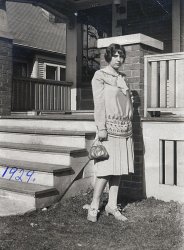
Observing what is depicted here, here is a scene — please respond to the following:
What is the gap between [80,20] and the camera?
976cm

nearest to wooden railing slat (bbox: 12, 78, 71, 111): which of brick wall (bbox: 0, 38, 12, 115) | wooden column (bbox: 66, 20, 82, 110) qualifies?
wooden column (bbox: 66, 20, 82, 110)

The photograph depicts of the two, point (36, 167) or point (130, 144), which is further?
point (36, 167)

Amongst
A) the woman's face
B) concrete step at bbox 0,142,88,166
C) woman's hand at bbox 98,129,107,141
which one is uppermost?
the woman's face

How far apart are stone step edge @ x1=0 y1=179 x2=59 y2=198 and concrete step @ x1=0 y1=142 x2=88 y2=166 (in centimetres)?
Result: 52

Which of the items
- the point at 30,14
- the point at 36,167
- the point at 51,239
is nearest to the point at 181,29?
the point at 36,167

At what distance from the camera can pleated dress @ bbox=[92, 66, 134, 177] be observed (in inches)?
153

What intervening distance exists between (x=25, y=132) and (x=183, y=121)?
245cm

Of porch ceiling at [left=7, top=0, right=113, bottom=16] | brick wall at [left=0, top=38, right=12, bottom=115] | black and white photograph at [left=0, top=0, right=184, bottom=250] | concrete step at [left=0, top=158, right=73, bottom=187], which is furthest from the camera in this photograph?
porch ceiling at [left=7, top=0, right=113, bottom=16]

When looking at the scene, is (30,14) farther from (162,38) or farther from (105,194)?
(105,194)

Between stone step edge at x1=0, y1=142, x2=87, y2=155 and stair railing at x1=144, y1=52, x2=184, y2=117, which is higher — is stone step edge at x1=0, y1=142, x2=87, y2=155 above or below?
below

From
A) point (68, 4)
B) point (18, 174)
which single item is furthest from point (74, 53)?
point (18, 174)

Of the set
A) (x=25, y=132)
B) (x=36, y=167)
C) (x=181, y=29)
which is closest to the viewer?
(x=36, y=167)

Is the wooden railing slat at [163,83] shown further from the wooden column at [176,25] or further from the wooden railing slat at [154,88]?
the wooden column at [176,25]

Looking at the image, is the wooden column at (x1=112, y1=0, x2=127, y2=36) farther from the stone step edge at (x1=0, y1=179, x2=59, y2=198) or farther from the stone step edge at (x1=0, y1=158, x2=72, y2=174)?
the stone step edge at (x1=0, y1=179, x2=59, y2=198)
